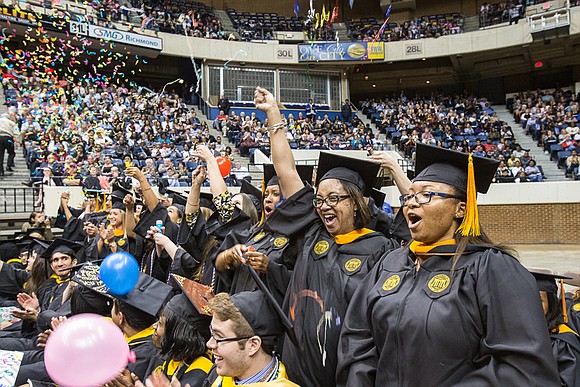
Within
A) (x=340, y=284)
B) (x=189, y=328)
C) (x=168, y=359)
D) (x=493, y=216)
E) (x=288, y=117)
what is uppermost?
(x=288, y=117)

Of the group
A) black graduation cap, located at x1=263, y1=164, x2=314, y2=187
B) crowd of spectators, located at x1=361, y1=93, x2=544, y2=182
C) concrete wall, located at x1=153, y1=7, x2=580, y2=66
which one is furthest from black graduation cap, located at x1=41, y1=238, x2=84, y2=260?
concrete wall, located at x1=153, y1=7, x2=580, y2=66

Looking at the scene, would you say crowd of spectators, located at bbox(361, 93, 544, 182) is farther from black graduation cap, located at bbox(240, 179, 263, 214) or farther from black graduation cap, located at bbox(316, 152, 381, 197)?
black graduation cap, located at bbox(316, 152, 381, 197)

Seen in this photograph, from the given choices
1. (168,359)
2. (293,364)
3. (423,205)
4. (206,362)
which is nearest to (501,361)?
(423,205)

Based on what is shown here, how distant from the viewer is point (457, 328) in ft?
6.48

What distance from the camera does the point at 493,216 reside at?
17.8m

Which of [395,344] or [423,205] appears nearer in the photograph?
[395,344]

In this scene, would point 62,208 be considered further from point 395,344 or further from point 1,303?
point 395,344

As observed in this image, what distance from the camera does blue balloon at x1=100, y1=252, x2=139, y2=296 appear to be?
3299 millimetres

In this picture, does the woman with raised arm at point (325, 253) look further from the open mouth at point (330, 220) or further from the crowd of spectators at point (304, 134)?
the crowd of spectators at point (304, 134)

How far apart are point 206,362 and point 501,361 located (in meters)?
1.56

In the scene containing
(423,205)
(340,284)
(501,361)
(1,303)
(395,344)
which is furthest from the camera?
(1,303)

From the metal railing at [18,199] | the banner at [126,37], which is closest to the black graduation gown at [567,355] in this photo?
the metal railing at [18,199]

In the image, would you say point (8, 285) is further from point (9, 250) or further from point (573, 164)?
point (573, 164)

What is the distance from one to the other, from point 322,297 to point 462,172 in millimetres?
967
